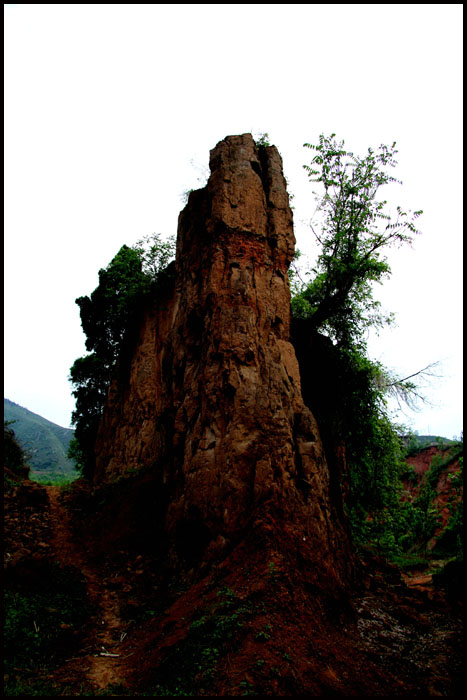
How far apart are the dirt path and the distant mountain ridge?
4774 cm

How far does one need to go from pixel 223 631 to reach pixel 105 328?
1753cm

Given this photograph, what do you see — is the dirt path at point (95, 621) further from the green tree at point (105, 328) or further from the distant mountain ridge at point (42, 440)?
the distant mountain ridge at point (42, 440)

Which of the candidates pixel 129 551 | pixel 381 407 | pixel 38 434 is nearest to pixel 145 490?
pixel 129 551

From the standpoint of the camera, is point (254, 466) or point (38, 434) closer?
point (254, 466)

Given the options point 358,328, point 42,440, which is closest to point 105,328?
point 358,328

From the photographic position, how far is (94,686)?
16.9 ft

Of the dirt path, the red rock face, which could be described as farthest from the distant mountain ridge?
the red rock face

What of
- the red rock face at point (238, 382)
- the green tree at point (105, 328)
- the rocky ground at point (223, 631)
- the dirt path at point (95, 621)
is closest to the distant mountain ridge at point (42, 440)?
the green tree at point (105, 328)

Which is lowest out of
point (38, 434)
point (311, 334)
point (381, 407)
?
point (38, 434)

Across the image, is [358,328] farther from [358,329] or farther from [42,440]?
[42,440]

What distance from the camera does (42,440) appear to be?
75.1 m

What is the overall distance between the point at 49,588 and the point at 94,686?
9.75ft

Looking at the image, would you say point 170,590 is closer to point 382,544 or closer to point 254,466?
point 254,466

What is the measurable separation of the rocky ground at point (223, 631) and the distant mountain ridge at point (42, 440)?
165 feet
